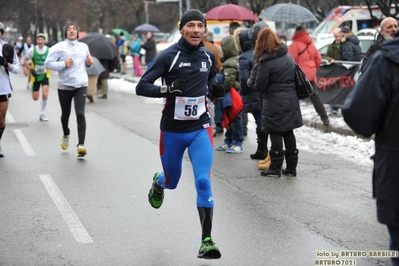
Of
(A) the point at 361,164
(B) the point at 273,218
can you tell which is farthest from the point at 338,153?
(B) the point at 273,218

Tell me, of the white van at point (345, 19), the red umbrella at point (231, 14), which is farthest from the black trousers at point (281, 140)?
the white van at point (345, 19)

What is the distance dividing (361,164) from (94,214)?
15.2ft

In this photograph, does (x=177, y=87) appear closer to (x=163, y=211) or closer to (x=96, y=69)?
(x=163, y=211)

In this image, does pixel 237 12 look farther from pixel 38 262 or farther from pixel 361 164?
pixel 38 262

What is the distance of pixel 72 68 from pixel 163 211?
3.77m

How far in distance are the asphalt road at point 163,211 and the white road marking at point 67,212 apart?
0.01 metres

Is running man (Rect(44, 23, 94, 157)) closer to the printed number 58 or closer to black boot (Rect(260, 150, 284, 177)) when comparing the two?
black boot (Rect(260, 150, 284, 177))

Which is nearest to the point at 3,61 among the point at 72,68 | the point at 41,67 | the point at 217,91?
the point at 72,68

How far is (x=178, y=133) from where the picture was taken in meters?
6.44

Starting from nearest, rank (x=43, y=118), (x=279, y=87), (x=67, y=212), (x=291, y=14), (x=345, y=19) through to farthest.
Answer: (x=67, y=212)
(x=279, y=87)
(x=43, y=118)
(x=291, y=14)
(x=345, y=19)

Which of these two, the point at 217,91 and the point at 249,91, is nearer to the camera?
the point at 217,91

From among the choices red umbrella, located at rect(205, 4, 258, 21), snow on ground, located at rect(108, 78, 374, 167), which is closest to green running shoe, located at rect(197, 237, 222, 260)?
snow on ground, located at rect(108, 78, 374, 167)

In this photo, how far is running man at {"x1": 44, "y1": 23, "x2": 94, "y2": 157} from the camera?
10945mm

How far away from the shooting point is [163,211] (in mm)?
7902
